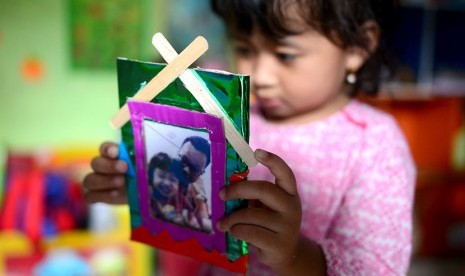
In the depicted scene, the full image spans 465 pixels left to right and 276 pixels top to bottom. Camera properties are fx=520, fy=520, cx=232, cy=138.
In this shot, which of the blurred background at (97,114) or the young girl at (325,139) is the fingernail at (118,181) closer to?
the young girl at (325,139)

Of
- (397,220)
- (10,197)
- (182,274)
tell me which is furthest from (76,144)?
(397,220)

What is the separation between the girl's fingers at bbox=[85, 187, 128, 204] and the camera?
0.44 m

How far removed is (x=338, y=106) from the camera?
0.52 meters

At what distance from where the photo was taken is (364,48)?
0.50m

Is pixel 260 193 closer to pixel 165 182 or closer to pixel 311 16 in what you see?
pixel 165 182

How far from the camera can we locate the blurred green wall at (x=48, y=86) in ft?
4.51

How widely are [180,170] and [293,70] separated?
0.15 metres

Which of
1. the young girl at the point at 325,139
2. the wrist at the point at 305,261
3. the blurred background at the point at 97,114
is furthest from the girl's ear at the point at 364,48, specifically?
the blurred background at the point at 97,114

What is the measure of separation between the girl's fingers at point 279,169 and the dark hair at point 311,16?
6.1 inches

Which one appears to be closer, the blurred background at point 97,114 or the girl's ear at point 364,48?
the girl's ear at point 364,48

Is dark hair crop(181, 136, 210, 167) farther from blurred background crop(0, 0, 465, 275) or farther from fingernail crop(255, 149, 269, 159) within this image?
blurred background crop(0, 0, 465, 275)

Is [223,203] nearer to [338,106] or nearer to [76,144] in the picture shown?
[338,106]

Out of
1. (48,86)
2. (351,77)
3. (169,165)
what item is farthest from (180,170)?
(48,86)

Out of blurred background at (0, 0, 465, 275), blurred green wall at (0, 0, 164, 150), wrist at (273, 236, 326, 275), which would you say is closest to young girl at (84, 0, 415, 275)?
wrist at (273, 236, 326, 275)
